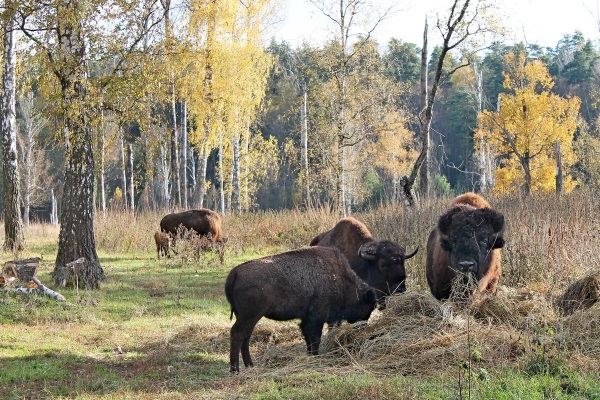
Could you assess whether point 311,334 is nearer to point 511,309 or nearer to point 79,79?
point 511,309

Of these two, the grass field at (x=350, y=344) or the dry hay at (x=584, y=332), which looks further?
the dry hay at (x=584, y=332)

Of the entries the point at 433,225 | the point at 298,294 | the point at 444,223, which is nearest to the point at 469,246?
the point at 444,223

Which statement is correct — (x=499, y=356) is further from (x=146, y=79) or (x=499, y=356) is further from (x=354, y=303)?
(x=146, y=79)

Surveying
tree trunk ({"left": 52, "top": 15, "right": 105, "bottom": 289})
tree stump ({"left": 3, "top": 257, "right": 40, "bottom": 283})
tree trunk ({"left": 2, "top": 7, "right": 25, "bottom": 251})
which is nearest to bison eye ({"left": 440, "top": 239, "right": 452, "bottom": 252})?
tree trunk ({"left": 52, "top": 15, "right": 105, "bottom": 289})

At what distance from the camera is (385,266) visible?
33.1 feet

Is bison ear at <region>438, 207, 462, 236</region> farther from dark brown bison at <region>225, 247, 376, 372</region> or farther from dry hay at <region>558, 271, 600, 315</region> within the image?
dry hay at <region>558, 271, 600, 315</region>

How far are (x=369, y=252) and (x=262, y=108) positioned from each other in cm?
3688

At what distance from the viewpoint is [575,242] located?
10836mm

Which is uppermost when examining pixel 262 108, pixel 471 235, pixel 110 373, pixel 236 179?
pixel 262 108

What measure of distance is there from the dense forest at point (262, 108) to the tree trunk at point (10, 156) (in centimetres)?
90

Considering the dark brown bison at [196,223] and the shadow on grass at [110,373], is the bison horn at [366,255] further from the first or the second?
the dark brown bison at [196,223]

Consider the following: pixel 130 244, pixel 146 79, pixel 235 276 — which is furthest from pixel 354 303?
pixel 130 244

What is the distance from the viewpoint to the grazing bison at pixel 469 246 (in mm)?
8516

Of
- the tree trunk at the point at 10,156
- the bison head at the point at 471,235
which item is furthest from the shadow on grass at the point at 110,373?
the tree trunk at the point at 10,156
